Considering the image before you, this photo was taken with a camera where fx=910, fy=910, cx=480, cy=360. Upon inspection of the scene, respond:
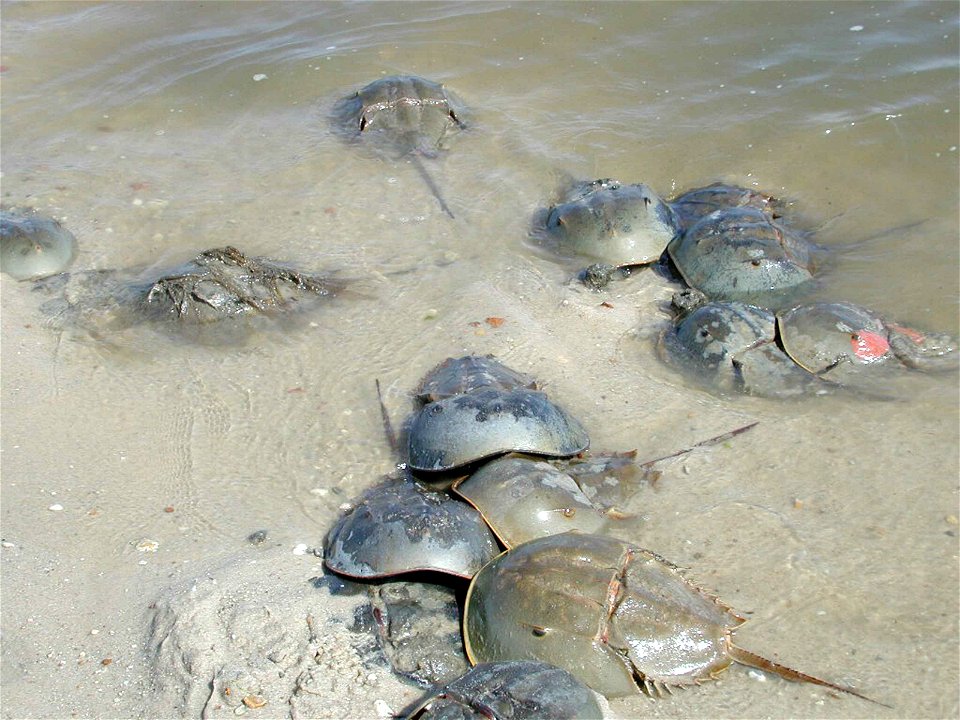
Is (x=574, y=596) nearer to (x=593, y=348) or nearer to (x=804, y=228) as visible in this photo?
(x=593, y=348)

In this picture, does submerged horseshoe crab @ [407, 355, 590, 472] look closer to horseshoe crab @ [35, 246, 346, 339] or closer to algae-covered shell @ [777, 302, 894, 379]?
algae-covered shell @ [777, 302, 894, 379]

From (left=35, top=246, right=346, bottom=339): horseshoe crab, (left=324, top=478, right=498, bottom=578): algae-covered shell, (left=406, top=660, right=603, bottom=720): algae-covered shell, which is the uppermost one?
(left=406, top=660, right=603, bottom=720): algae-covered shell

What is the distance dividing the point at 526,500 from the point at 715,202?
2.62 metres

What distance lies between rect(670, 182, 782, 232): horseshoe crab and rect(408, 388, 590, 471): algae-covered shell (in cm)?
190

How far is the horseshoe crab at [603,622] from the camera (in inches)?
91.7

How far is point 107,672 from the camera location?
2447 millimetres

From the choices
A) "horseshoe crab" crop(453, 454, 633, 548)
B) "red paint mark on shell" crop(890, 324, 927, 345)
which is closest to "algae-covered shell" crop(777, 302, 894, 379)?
"red paint mark on shell" crop(890, 324, 927, 345)

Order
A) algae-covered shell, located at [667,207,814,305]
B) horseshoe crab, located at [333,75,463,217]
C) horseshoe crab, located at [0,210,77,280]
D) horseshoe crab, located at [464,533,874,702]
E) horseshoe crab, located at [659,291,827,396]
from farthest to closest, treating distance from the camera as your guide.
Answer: horseshoe crab, located at [333,75,463,217] → horseshoe crab, located at [0,210,77,280] → algae-covered shell, located at [667,207,814,305] → horseshoe crab, located at [659,291,827,396] → horseshoe crab, located at [464,533,874,702]

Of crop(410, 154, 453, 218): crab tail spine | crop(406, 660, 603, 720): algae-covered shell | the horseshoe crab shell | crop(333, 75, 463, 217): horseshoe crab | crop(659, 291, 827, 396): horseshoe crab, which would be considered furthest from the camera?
crop(333, 75, 463, 217): horseshoe crab

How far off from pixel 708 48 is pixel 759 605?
474 centimetres

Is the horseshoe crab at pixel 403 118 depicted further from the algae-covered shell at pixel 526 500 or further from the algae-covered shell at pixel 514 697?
the algae-covered shell at pixel 514 697

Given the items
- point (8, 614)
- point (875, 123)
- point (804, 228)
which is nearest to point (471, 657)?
point (8, 614)

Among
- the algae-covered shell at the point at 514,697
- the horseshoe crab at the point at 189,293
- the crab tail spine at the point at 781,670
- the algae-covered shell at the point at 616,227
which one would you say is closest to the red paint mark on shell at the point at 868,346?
the algae-covered shell at the point at 616,227

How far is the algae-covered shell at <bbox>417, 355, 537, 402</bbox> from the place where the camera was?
10.9ft
